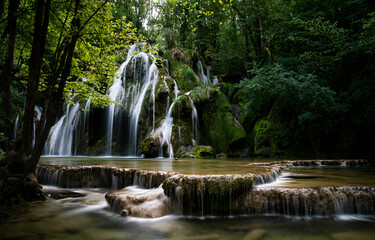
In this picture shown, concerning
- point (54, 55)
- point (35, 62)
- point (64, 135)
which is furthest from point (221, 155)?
→ point (64, 135)

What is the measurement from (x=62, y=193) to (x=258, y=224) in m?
4.65

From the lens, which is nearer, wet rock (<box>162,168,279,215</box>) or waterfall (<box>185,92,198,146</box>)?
wet rock (<box>162,168,279,215</box>)

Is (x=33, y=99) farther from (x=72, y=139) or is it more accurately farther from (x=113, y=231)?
(x=72, y=139)

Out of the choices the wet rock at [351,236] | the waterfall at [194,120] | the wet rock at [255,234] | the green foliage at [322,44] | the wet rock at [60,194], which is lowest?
the wet rock at [255,234]

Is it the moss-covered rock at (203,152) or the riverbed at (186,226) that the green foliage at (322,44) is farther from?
the riverbed at (186,226)

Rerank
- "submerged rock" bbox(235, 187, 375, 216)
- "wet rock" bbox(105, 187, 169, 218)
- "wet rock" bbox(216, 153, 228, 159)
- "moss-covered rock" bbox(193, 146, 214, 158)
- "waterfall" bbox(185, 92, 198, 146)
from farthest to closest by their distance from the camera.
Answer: "waterfall" bbox(185, 92, 198, 146), "wet rock" bbox(216, 153, 228, 159), "moss-covered rock" bbox(193, 146, 214, 158), "wet rock" bbox(105, 187, 169, 218), "submerged rock" bbox(235, 187, 375, 216)

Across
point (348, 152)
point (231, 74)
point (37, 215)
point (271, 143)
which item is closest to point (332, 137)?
point (348, 152)

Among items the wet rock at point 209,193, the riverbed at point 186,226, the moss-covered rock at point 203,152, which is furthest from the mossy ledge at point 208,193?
the moss-covered rock at point 203,152

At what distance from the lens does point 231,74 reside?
866 inches

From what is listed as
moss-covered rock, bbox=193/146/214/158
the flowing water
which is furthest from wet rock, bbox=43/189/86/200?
moss-covered rock, bbox=193/146/214/158

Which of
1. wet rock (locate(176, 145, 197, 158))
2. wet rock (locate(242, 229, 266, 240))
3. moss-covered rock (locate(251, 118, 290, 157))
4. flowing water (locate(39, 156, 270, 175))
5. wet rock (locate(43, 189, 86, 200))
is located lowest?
wet rock (locate(242, 229, 266, 240))

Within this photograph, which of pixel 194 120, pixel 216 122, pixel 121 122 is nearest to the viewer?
pixel 194 120

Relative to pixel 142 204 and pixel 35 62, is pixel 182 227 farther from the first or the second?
pixel 35 62

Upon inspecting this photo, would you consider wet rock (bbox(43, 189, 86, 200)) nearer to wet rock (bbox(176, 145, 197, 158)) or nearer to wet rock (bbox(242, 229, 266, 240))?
wet rock (bbox(242, 229, 266, 240))
